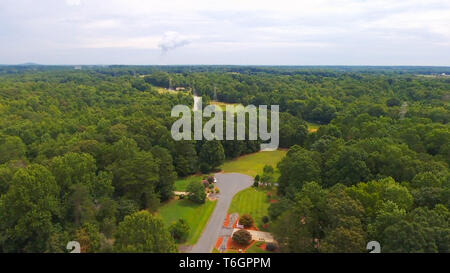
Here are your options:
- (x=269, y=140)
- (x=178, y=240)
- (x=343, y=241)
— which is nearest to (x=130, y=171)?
(x=178, y=240)

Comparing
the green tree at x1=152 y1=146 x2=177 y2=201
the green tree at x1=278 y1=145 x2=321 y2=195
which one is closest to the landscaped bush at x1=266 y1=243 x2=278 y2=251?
the green tree at x1=278 y1=145 x2=321 y2=195

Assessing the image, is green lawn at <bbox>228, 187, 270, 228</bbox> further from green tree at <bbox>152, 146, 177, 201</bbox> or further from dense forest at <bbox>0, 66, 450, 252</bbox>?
green tree at <bbox>152, 146, 177, 201</bbox>

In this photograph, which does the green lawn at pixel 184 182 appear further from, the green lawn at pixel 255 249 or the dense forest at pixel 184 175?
the green lawn at pixel 255 249

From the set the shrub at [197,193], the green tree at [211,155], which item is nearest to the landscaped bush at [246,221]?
the shrub at [197,193]

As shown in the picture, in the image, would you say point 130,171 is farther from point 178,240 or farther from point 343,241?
point 343,241

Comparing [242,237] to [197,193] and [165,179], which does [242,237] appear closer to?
[197,193]

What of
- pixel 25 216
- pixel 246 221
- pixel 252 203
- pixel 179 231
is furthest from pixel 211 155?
pixel 25 216
